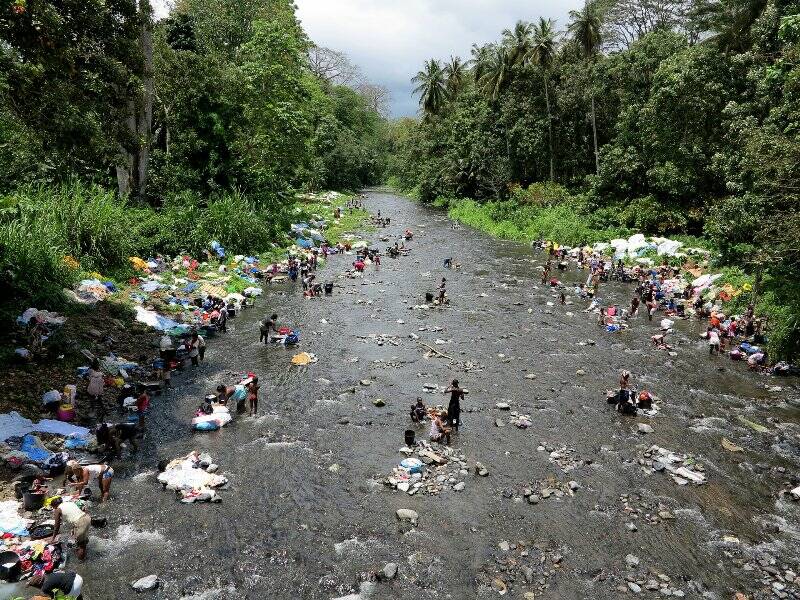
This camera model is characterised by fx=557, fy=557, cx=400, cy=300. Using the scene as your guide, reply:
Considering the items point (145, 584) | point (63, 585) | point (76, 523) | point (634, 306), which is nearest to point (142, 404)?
point (76, 523)

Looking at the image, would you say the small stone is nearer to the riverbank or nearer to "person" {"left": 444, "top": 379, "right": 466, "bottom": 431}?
"person" {"left": 444, "top": 379, "right": 466, "bottom": 431}

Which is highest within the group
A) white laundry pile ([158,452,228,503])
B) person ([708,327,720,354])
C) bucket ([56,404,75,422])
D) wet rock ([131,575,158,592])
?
person ([708,327,720,354])

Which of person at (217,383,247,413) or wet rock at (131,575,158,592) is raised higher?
person at (217,383,247,413)

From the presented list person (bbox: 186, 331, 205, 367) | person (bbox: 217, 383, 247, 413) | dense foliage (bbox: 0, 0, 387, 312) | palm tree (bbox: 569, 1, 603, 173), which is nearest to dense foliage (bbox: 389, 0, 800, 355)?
palm tree (bbox: 569, 1, 603, 173)

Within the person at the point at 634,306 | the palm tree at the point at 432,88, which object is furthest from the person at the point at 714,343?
the palm tree at the point at 432,88

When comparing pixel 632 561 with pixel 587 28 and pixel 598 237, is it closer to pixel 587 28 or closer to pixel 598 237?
pixel 598 237

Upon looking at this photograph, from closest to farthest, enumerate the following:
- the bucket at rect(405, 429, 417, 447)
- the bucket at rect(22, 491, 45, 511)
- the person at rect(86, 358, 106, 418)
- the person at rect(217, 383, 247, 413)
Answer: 1. the bucket at rect(22, 491, 45, 511)
2. the bucket at rect(405, 429, 417, 447)
3. the person at rect(86, 358, 106, 418)
4. the person at rect(217, 383, 247, 413)
